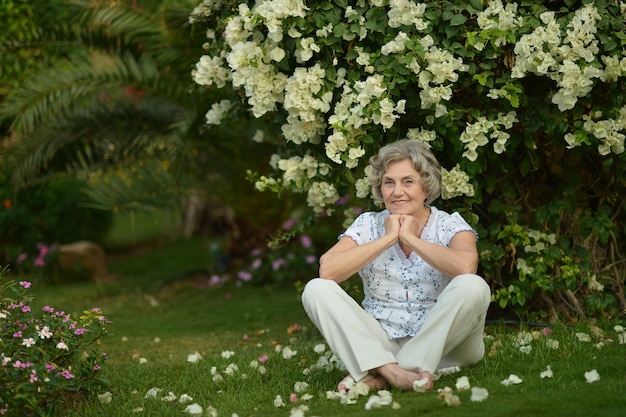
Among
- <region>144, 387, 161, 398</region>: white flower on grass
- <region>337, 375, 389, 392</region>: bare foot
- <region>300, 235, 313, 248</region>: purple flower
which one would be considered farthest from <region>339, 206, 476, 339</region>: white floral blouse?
<region>300, 235, 313, 248</region>: purple flower

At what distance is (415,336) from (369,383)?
0.97ft

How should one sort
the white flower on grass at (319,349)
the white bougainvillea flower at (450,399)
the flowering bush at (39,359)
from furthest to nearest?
the white flower on grass at (319,349), the flowering bush at (39,359), the white bougainvillea flower at (450,399)

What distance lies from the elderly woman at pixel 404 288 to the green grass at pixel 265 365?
0.17 metres

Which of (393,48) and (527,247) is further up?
(393,48)

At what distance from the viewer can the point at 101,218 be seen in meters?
11.9

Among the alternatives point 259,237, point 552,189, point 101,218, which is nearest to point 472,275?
point 552,189

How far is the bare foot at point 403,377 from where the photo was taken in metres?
4.03

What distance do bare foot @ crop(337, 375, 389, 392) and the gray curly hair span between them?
962 millimetres

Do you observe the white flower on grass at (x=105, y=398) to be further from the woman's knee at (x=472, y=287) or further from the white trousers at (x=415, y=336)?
the woman's knee at (x=472, y=287)

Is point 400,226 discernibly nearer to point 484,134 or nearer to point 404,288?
point 404,288

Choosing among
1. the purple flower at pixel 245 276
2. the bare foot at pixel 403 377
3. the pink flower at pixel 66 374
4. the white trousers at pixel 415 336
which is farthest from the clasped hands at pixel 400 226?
the purple flower at pixel 245 276

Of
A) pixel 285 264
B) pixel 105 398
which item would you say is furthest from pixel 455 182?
pixel 285 264

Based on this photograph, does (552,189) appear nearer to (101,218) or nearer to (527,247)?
(527,247)

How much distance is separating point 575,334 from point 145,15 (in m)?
4.98
